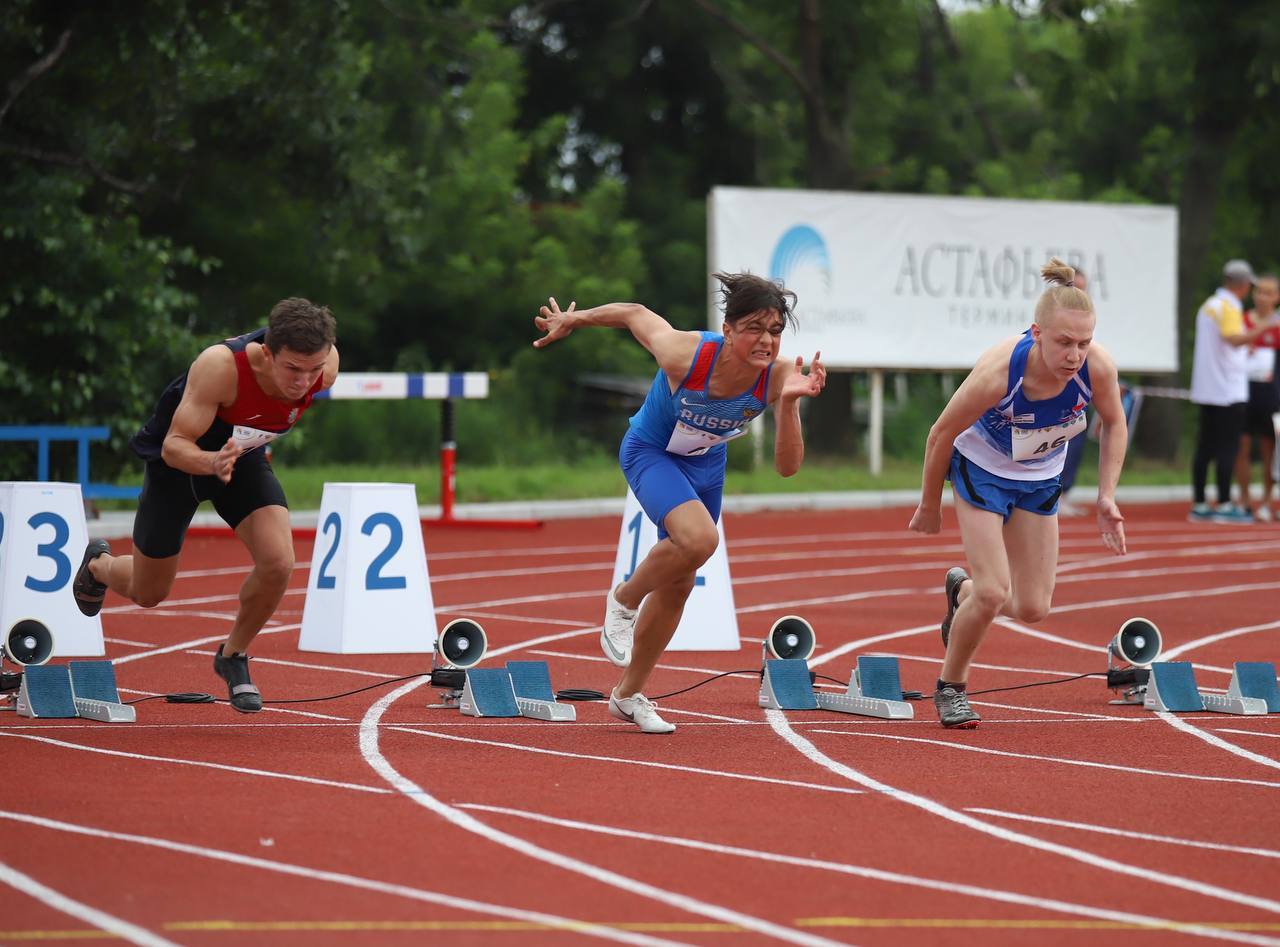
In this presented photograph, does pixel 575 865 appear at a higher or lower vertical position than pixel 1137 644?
lower

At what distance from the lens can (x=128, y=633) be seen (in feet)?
36.5

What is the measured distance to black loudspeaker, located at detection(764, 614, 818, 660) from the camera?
30.2 feet

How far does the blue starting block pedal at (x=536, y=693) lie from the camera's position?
8.23 meters

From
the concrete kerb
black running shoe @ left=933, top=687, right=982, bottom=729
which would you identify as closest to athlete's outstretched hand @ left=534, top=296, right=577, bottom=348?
black running shoe @ left=933, top=687, right=982, bottom=729

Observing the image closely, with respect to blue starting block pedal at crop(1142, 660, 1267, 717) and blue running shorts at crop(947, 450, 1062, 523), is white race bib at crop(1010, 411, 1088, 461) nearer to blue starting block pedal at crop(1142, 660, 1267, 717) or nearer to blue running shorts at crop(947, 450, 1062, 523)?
blue running shorts at crop(947, 450, 1062, 523)

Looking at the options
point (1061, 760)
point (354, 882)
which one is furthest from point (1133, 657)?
point (354, 882)

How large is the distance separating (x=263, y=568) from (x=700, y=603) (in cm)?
333

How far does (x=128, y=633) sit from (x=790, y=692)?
4296mm

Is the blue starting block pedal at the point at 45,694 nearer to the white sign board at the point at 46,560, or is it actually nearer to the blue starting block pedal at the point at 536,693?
the white sign board at the point at 46,560

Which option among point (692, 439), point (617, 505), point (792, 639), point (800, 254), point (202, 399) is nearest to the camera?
point (202, 399)

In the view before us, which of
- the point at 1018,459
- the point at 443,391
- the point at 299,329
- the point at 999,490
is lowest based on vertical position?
the point at 999,490

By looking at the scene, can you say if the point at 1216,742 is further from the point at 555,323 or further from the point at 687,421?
the point at 555,323

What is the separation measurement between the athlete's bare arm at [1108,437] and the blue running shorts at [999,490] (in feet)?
0.88

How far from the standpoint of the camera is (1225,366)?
61.4ft
